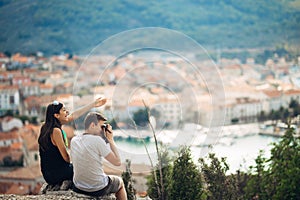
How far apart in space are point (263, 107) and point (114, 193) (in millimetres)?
27793

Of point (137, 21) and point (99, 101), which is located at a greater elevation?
point (137, 21)

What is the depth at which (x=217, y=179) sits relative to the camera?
3746mm

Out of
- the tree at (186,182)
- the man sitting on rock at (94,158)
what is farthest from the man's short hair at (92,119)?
the tree at (186,182)

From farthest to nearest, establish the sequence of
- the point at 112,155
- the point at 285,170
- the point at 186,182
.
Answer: the point at 285,170 → the point at 186,182 → the point at 112,155

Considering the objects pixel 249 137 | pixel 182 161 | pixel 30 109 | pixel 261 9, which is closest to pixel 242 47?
pixel 261 9

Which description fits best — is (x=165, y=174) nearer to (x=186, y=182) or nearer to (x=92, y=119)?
(x=186, y=182)

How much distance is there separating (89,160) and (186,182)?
→ 1495mm

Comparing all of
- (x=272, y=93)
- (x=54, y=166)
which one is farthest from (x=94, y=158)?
(x=272, y=93)

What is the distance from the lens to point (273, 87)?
104ft

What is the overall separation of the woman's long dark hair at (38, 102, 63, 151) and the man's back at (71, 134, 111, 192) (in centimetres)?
21

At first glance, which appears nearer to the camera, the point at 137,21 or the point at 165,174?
the point at 165,174

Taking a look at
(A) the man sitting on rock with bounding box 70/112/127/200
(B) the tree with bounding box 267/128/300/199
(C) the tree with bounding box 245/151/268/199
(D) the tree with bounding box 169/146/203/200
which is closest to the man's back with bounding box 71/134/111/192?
(A) the man sitting on rock with bounding box 70/112/127/200

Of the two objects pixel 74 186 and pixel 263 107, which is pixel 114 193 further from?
pixel 263 107

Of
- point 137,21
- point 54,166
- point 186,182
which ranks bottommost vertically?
point 186,182
